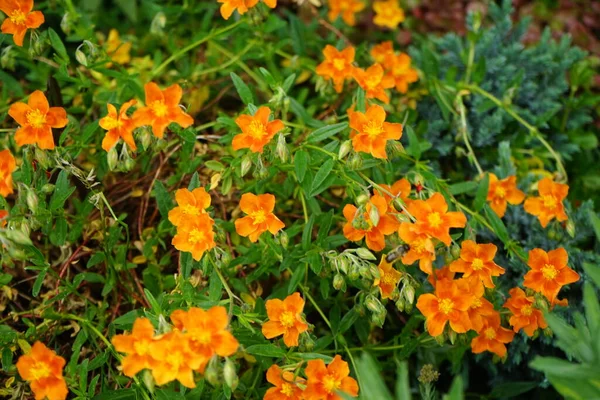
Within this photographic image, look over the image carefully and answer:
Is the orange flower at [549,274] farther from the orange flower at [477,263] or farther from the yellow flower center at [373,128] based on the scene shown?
the yellow flower center at [373,128]

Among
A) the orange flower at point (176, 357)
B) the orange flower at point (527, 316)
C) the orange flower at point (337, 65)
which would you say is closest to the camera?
the orange flower at point (176, 357)

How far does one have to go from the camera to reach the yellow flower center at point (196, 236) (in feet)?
5.41

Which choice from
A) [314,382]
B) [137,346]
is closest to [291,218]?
[314,382]

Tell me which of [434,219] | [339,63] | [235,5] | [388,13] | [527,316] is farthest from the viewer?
[388,13]

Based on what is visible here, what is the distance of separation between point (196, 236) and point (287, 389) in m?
0.43

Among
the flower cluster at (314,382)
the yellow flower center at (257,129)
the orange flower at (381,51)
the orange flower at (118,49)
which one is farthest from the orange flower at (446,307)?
the orange flower at (118,49)

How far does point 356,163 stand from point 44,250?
1.08m

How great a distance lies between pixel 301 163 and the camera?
182cm

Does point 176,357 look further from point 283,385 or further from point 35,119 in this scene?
point 35,119

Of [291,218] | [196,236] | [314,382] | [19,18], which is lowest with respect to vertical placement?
[291,218]

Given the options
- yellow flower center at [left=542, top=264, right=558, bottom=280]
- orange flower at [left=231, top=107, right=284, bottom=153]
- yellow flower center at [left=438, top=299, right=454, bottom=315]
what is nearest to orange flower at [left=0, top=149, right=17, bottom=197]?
orange flower at [left=231, top=107, right=284, bottom=153]

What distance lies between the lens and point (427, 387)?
1.80 m

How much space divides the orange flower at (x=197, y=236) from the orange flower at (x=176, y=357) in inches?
10.9

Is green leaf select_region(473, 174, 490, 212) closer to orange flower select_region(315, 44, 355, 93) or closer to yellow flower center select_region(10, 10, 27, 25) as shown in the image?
orange flower select_region(315, 44, 355, 93)
